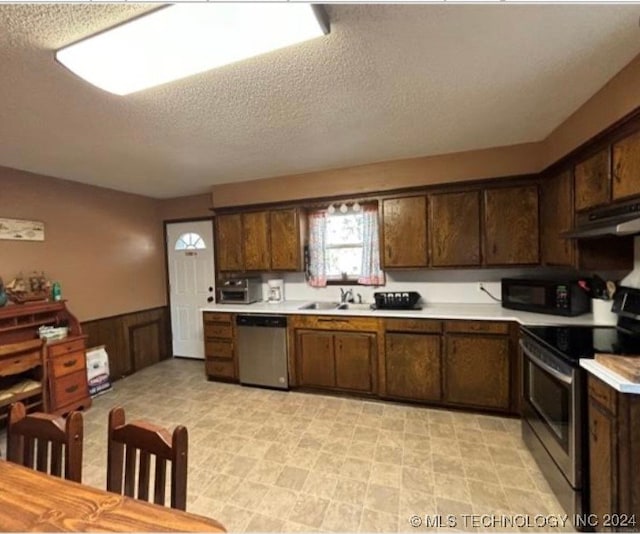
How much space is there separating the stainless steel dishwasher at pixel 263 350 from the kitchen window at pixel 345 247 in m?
0.79

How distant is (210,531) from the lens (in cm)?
80

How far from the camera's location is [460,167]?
3.03 m

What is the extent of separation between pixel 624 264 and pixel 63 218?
207 inches

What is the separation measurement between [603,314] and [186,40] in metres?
3.12

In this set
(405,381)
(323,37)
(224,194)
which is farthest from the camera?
(224,194)

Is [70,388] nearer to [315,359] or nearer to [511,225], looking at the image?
[315,359]

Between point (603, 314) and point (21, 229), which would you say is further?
point (21, 229)

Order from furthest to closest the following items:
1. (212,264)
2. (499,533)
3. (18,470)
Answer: (212,264) → (499,533) → (18,470)

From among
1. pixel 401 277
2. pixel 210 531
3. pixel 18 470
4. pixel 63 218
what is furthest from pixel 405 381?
pixel 63 218

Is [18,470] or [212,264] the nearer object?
[18,470]

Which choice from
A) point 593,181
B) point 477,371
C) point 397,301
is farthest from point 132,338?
point 593,181

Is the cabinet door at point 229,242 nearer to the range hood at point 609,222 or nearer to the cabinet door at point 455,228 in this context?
the cabinet door at point 455,228

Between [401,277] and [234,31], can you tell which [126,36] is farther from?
[401,277]

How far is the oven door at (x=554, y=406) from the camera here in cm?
161
